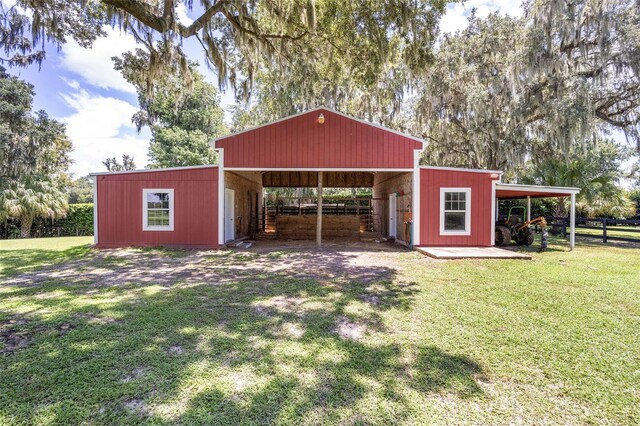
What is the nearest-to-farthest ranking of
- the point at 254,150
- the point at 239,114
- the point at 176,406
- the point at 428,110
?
1. the point at 176,406
2. the point at 254,150
3. the point at 428,110
4. the point at 239,114

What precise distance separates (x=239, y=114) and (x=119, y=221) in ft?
51.0

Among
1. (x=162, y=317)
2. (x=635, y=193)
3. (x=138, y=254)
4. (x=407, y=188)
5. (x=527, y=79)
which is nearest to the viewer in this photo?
(x=162, y=317)

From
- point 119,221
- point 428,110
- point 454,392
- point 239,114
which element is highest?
point 239,114

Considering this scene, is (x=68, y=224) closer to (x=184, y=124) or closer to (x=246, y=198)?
(x=246, y=198)

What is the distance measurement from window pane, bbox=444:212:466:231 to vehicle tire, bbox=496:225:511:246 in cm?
171

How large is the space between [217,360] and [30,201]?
649 inches

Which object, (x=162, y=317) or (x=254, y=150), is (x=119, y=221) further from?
(x=162, y=317)

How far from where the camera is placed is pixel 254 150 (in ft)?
33.0

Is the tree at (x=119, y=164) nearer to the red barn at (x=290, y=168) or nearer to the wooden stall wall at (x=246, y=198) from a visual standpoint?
the wooden stall wall at (x=246, y=198)

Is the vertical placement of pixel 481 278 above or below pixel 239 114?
below

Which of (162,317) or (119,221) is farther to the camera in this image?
(119,221)

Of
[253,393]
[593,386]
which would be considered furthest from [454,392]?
[253,393]

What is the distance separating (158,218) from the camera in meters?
10.2

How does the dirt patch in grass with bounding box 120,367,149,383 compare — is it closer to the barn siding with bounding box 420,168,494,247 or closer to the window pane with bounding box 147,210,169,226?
the window pane with bounding box 147,210,169,226
